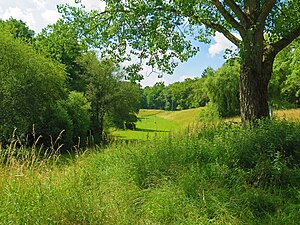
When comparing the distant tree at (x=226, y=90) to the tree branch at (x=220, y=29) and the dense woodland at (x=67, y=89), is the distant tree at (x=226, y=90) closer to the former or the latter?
the dense woodland at (x=67, y=89)

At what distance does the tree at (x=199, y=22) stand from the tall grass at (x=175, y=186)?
1.49 m

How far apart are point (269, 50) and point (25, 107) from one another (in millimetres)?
14349

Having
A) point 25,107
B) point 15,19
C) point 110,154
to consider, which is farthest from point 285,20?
point 15,19

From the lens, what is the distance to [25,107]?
18.2 meters

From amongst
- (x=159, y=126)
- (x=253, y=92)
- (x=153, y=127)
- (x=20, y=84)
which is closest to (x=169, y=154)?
(x=253, y=92)

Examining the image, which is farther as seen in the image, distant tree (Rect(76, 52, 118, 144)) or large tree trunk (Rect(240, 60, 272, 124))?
distant tree (Rect(76, 52, 118, 144))

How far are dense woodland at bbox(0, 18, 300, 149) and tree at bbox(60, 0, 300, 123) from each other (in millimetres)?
Result: 635

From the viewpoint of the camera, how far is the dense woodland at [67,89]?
10703 mm

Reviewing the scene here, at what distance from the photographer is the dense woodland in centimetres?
1070

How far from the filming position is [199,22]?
29.9ft

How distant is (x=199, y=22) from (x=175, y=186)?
5585mm

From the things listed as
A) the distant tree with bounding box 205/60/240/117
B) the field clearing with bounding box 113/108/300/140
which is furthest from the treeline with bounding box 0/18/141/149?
the distant tree with bounding box 205/60/240/117

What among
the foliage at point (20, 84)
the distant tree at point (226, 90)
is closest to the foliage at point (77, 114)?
the foliage at point (20, 84)

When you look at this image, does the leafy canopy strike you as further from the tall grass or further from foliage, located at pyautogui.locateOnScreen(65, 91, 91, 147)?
foliage, located at pyautogui.locateOnScreen(65, 91, 91, 147)
